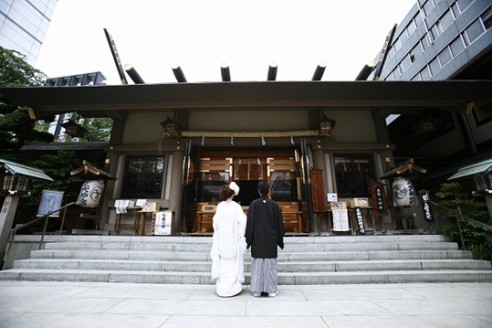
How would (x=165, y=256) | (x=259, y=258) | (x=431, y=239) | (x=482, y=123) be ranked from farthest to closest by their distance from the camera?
(x=482, y=123)
(x=431, y=239)
(x=165, y=256)
(x=259, y=258)

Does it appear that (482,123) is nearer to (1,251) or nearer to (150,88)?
(150,88)

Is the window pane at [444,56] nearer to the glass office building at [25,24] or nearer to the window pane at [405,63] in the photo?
the window pane at [405,63]

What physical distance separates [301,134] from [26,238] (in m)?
8.99

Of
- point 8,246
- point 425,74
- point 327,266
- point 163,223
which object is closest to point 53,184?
point 8,246

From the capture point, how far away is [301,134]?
8914 millimetres

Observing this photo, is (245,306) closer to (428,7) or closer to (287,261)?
(287,261)

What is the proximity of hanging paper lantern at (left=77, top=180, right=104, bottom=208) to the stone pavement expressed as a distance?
3737mm

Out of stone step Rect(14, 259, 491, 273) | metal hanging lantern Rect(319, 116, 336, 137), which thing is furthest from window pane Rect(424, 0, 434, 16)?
stone step Rect(14, 259, 491, 273)

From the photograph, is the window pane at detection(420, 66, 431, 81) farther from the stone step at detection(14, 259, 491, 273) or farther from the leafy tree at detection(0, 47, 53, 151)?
the leafy tree at detection(0, 47, 53, 151)

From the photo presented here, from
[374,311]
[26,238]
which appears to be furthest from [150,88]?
[374,311]

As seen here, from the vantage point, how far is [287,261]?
517 cm

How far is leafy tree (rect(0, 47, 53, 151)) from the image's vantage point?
984 cm

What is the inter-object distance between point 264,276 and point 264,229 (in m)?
0.73

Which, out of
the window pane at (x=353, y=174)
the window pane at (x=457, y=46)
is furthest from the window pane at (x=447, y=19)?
the window pane at (x=353, y=174)
